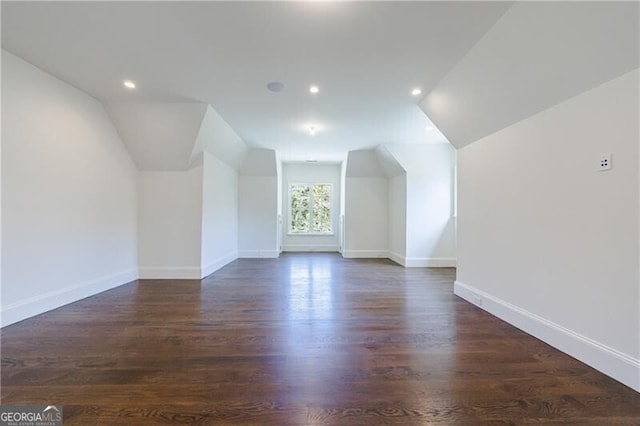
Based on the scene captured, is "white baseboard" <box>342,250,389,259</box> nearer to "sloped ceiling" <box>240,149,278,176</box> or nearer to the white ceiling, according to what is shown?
"sloped ceiling" <box>240,149,278,176</box>

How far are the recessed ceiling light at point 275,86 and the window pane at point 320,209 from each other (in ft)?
17.9

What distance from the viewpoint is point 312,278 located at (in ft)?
16.2

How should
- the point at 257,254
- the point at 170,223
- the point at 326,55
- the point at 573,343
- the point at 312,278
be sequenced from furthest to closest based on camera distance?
the point at 257,254, the point at 312,278, the point at 170,223, the point at 326,55, the point at 573,343

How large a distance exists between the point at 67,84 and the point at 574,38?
486 cm

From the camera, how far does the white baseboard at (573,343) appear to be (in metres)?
1.78

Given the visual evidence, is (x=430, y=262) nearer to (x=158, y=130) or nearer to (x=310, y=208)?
(x=310, y=208)

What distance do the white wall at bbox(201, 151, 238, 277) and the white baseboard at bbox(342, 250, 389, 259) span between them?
2.87 meters

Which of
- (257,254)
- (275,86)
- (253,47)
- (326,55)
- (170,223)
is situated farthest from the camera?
(257,254)

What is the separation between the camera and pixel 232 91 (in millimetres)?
3512

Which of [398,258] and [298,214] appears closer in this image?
[398,258]

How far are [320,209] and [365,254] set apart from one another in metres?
2.20

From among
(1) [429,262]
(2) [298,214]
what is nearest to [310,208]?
(2) [298,214]

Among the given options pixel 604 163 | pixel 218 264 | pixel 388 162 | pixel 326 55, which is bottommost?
pixel 218 264

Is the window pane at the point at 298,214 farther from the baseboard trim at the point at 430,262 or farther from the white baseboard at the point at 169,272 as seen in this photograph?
the white baseboard at the point at 169,272
